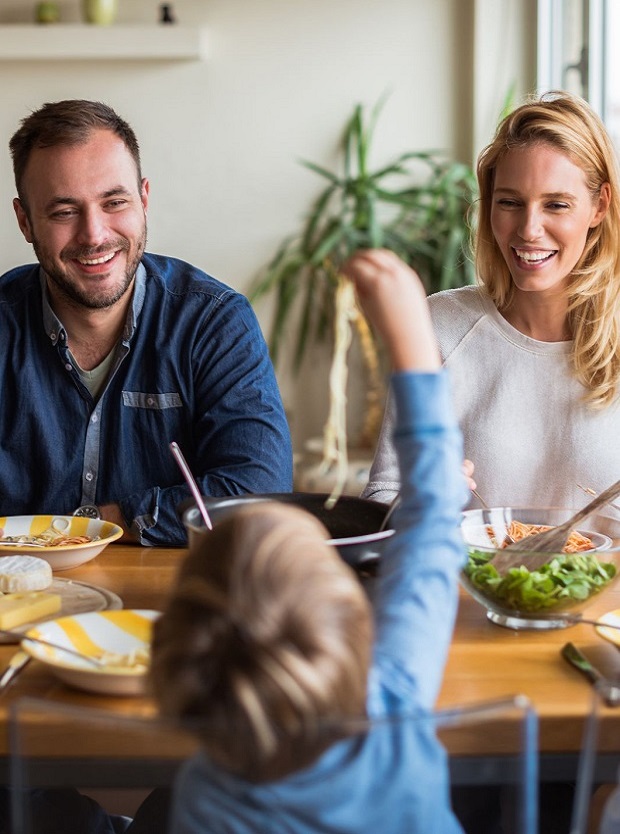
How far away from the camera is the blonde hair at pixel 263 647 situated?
25.8 inches

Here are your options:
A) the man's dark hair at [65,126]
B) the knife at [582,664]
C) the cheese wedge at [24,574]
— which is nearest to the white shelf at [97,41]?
the man's dark hair at [65,126]

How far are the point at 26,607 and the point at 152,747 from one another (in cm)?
63

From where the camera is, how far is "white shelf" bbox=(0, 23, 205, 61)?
4145 millimetres

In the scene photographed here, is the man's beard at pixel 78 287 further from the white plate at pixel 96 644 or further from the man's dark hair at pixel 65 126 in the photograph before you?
the white plate at pixel 96 644

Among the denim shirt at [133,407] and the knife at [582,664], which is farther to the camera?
the denim shirt at [133,407]

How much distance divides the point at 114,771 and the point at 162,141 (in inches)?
153

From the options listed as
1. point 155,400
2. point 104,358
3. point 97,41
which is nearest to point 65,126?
point 104,358

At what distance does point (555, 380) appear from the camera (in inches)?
80.9

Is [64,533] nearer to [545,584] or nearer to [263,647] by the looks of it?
[545,584]

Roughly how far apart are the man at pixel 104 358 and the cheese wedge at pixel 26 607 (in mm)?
686

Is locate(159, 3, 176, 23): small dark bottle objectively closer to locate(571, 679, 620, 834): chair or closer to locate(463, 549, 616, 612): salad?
locate(463, 549, 616, 612): salad

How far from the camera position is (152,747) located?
2.27ft

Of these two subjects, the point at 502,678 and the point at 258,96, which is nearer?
the point at 502,678

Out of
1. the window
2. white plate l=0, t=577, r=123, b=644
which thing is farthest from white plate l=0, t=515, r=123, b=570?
the window
